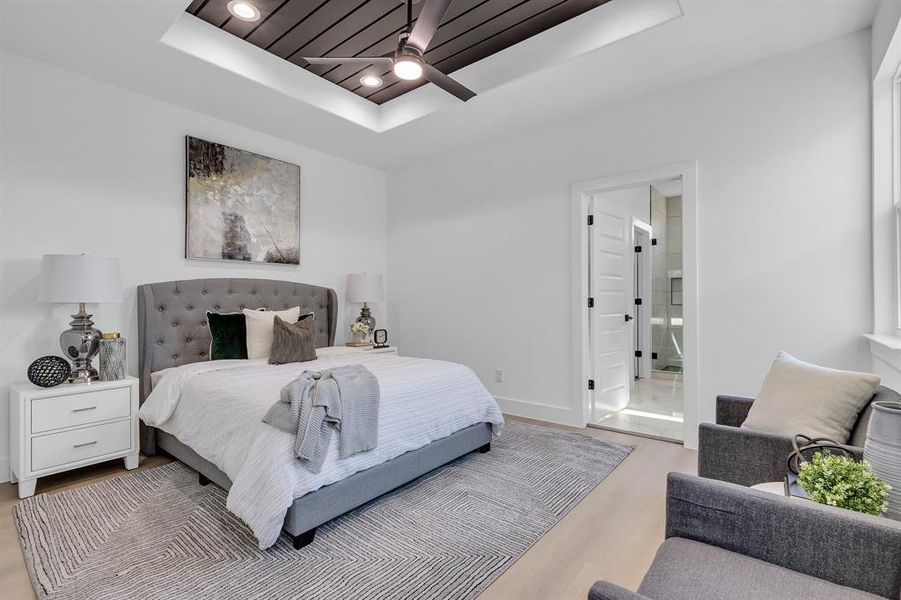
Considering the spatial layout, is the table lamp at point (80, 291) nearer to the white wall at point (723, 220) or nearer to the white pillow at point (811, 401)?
the white wall at point (723, 220)

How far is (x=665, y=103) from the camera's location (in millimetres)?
3334

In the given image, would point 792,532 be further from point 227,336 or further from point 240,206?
point 240,206

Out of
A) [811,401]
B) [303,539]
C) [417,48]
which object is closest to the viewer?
[811,401]

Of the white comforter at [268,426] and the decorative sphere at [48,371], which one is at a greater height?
the decorative sphere at [48,371]

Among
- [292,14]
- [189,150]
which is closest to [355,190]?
[189,150]

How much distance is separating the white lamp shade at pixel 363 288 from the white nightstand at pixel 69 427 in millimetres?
2018

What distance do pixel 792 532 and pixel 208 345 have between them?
3.72m

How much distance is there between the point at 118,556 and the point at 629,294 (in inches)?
184

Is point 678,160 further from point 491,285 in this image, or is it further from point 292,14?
point 292,14

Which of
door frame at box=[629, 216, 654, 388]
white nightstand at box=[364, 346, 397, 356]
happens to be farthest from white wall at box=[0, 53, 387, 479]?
door frame at box=[629, 216, 654, 388]

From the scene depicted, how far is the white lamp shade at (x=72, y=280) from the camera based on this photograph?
261 centimetres

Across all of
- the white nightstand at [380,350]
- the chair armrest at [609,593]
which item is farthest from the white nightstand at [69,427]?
the chair armrest at [609,593]

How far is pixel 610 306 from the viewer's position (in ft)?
13.8

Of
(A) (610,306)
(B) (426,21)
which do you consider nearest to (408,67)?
(B) (426,21)
